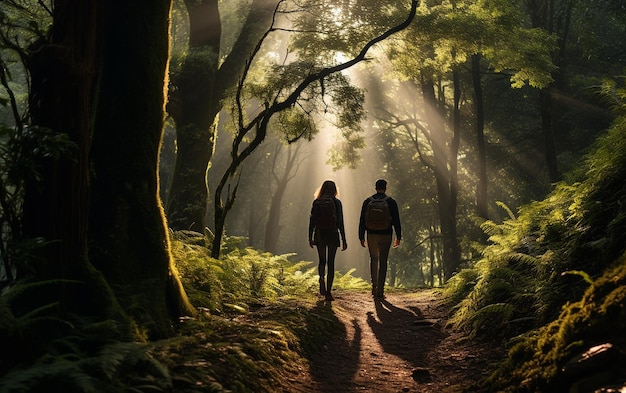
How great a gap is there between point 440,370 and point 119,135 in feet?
14.4

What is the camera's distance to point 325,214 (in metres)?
9.67

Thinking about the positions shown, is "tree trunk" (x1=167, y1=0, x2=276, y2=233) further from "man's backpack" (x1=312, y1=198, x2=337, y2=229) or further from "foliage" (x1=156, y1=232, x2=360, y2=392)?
"man's backpack" (x1=312, y1=198, x2=337, y2=229)

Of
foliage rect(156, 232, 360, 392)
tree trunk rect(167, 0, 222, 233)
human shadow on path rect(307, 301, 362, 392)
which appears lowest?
human shadow on path rect(307, 301, 362, 392)

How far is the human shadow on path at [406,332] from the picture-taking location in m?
6.72

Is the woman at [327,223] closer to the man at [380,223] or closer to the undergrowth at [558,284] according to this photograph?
the man at [380,223]

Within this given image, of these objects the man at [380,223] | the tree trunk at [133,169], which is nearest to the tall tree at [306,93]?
the man at [380,223]

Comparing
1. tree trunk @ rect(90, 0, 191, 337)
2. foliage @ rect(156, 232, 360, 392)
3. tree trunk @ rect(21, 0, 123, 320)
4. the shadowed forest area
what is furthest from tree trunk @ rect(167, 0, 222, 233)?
tree trunk @ rect(21, 0, 123, 320)

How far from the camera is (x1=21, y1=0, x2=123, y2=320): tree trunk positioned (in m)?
4.12

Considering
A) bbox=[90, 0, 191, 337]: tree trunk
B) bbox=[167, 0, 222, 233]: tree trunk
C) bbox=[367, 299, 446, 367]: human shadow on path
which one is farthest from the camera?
bbox=[167, 0, 222, 233]: tree trunk

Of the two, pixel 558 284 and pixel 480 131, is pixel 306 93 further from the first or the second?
pixel 480 131

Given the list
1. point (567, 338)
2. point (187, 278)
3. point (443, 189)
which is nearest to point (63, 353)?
point (187, 278)

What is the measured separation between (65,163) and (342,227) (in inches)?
248

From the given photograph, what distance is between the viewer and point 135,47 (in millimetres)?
5688

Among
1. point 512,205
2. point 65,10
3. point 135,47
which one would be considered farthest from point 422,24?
point 512,205
